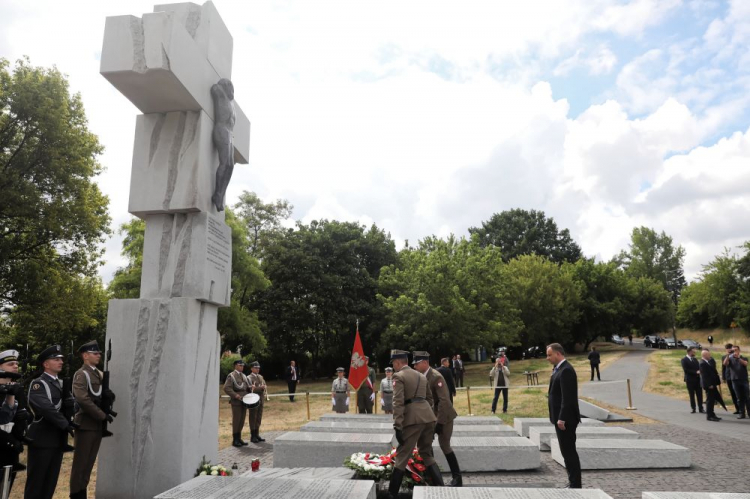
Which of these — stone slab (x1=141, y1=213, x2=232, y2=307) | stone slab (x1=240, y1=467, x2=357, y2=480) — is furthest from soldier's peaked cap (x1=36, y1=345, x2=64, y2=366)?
stone slab (x1=240, y1=467, x2=357, y2=480)

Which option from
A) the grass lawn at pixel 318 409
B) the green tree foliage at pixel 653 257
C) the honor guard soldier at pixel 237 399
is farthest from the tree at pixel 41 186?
the green tree foliage at pixel 653 257

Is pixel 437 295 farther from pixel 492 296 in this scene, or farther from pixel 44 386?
pixel 44 386

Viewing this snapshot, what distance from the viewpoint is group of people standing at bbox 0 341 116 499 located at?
533 centimetres

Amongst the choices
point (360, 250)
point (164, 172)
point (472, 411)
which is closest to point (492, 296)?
point (360, 250)

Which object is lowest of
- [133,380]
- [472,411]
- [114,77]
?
[472,411]

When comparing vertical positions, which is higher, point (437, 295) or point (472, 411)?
point (437, 295)

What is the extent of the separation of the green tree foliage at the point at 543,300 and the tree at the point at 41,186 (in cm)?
3026

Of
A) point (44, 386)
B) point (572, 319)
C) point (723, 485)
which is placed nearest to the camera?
point (44, 386)

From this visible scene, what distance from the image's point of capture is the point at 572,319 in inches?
1716

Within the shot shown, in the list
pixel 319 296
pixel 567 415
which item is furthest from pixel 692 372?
pixel 319 296

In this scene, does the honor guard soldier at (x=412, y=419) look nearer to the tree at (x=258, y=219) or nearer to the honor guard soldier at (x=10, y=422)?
the honor guard soldier at (x=10, y=422)

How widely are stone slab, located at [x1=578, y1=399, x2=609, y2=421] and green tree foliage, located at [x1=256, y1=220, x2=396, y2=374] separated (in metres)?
21.5

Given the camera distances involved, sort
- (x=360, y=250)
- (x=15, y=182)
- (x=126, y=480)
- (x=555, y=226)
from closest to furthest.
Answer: (x=126, y=480) → (x=15, y=182) → (x=360, y=250) → (x=555, y=226)

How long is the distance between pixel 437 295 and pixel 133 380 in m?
26.1
